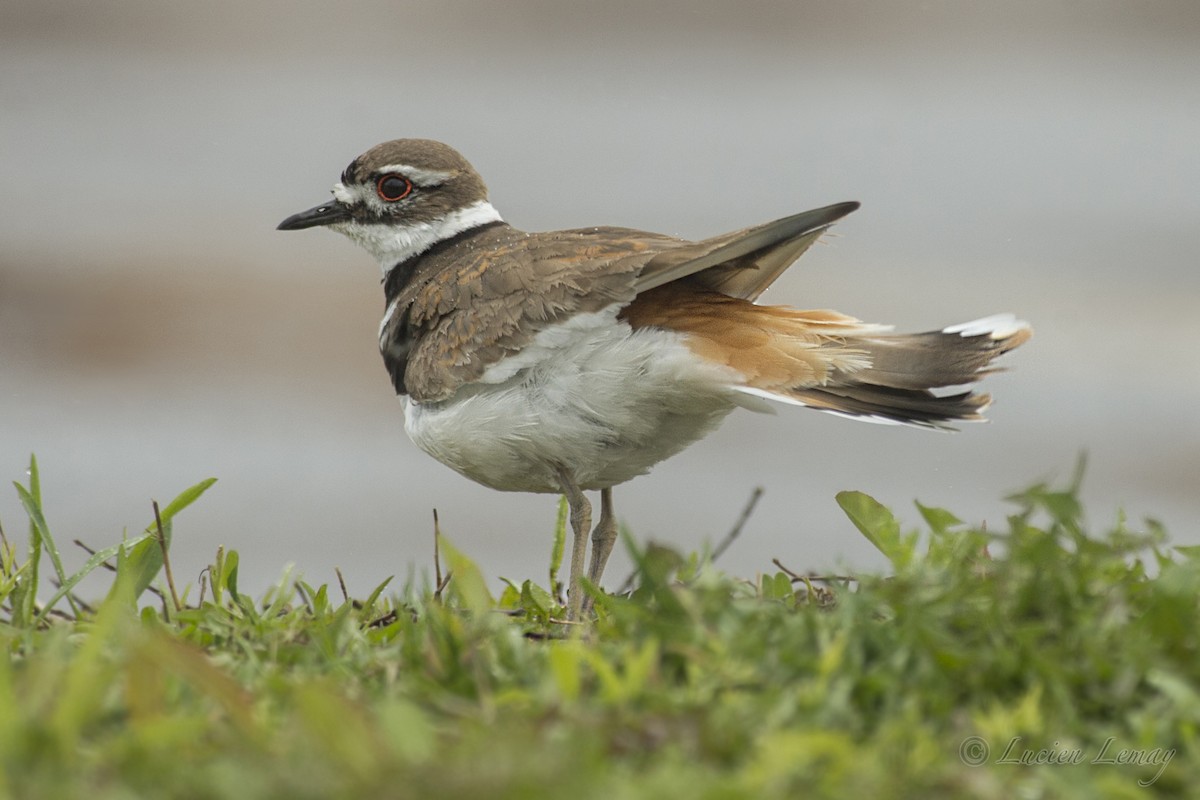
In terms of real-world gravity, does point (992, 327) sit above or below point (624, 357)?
above

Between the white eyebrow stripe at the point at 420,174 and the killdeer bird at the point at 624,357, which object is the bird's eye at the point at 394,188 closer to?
the white eyebrow stripe at the point at 420,174

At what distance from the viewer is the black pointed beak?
6293mm

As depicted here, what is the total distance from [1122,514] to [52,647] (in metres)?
2.48

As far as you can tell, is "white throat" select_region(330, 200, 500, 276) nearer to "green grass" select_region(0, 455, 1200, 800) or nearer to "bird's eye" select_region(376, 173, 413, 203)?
"bird's eye" select_region(376, 173, 413, 203)

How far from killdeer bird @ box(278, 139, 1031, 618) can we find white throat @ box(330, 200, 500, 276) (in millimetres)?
752

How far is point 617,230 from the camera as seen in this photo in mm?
5145

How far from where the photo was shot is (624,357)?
15.3 feet

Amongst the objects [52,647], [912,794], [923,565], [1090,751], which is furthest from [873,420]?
[52,647]

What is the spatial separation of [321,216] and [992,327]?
3043 millimetres

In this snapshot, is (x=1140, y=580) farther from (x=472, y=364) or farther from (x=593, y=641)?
(x=472, y=364)

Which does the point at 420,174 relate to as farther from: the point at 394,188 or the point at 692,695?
the point at 692,695

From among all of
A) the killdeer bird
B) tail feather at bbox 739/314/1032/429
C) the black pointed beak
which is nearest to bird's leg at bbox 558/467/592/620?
the killdeer bird

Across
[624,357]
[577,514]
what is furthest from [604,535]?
[624,357]

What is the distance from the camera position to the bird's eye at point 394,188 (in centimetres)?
621
